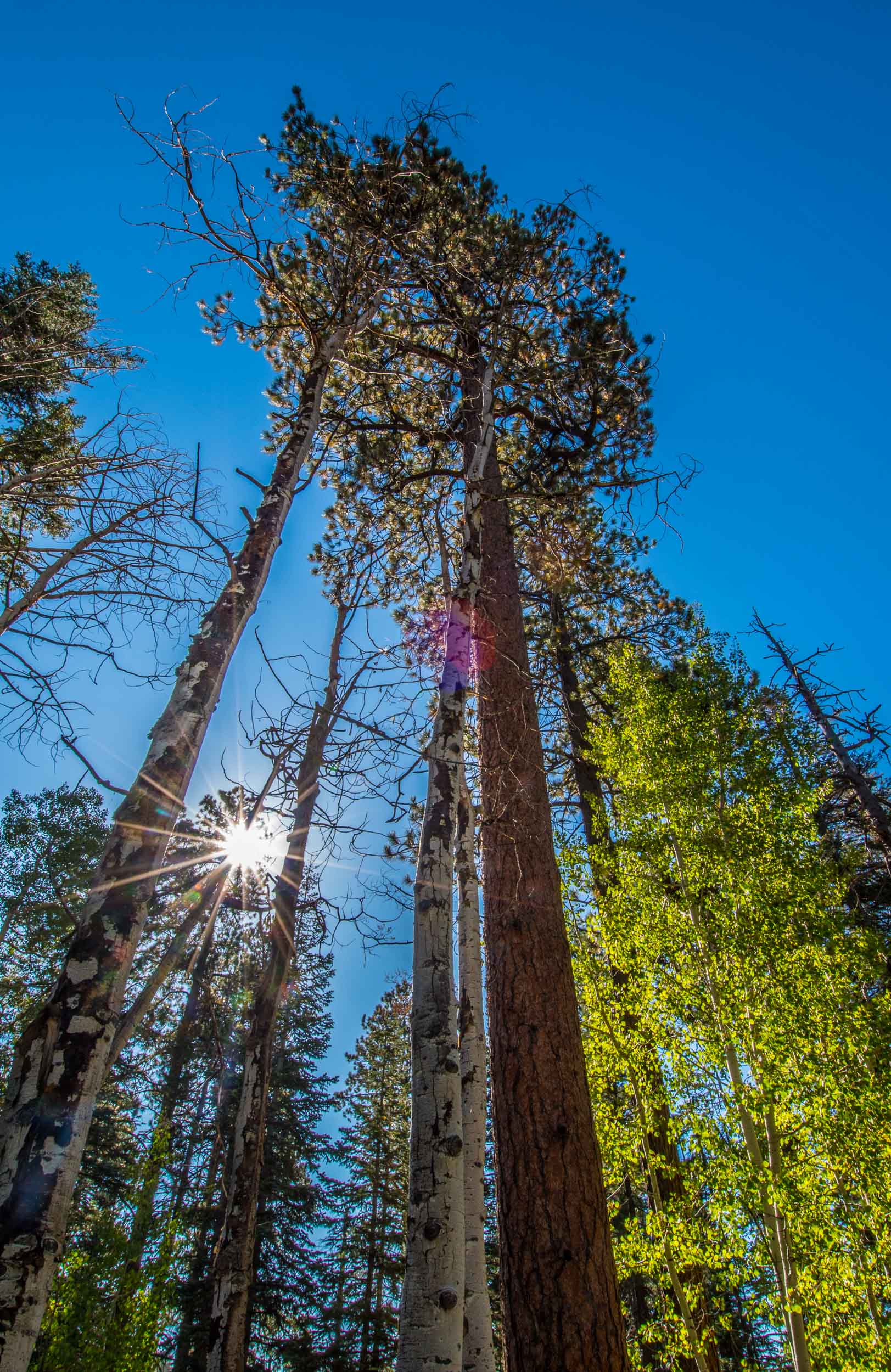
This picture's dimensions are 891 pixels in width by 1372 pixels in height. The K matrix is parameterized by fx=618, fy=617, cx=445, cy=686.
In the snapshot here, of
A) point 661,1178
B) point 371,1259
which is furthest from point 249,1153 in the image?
point 371,1259

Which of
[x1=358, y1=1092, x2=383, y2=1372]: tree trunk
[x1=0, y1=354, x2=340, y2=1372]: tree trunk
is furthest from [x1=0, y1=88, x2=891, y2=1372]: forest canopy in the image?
[x1=358, y1=1092, x2=383, y2=1372]: tree trunk

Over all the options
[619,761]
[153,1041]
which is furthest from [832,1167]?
[153,1041]

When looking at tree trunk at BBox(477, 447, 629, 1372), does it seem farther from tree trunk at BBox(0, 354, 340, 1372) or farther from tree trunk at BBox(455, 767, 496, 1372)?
tree trunk at BBox(0, 354, 340, 1372)

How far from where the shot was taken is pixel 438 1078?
88.6 inches

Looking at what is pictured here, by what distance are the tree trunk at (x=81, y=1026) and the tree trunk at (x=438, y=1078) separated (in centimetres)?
108

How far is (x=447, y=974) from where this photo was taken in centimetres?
249

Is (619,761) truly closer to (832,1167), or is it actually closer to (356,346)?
(832,1167)

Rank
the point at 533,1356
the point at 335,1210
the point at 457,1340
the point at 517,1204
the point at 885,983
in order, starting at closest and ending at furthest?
the point at 457,1340
the point at 533,1356
the point at 517,1204
the point at 885,983
the point at 335,1210

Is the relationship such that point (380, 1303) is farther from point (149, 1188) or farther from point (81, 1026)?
point (81, 1026)

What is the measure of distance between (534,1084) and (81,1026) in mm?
2826

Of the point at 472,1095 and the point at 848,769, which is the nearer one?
the point at 472,1095

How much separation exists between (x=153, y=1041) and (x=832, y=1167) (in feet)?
49.9

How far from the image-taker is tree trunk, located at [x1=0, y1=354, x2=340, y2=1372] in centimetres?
178

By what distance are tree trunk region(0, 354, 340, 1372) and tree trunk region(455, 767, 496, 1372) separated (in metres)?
1.32
